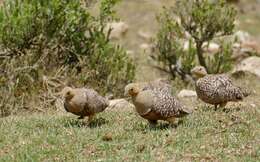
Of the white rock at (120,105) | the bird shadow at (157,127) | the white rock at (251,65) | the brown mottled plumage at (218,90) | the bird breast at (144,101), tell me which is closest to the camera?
the bird breast at (144,101)

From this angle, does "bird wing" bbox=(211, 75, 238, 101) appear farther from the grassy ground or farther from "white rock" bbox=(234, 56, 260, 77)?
"white rock" bbox=(234, 56, 260, 77)

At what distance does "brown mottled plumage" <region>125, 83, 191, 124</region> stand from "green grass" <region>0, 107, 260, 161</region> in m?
0.16

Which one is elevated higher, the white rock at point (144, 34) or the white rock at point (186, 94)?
the white rock at point (186, 94)

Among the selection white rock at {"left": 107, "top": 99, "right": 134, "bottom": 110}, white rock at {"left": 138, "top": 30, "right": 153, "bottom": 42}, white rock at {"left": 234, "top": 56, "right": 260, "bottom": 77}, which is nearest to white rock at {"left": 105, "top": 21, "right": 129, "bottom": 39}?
white rock at {"left": 138, "top": 30, "right": 153, "bottom": 42}

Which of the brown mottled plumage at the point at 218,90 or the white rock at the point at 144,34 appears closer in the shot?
the brown mottled plumage at the point at 218,90

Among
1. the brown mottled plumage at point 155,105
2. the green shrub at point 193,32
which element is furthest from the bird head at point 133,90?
the green shrub at point 193,32

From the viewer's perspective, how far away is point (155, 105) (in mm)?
7238

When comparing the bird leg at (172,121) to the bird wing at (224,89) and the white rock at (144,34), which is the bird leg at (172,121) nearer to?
the bird wing at (224,89)

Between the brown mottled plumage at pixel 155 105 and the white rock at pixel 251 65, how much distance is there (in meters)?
5.96

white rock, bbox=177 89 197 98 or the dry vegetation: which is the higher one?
the dry vegetation

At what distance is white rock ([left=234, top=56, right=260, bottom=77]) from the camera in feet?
43.1

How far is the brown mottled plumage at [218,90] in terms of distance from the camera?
27.7 ft

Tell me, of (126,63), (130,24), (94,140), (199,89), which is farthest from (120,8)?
(94,140)

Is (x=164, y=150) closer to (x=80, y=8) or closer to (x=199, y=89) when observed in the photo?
(x=199, y=89)
